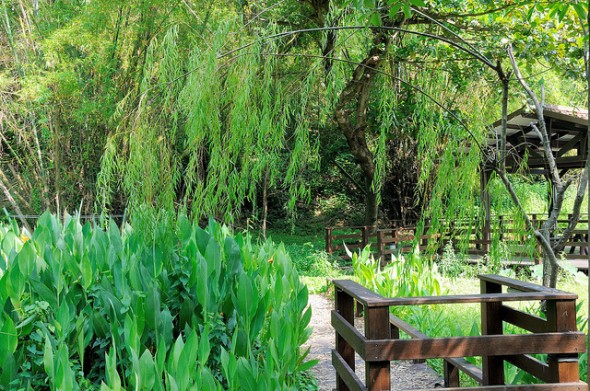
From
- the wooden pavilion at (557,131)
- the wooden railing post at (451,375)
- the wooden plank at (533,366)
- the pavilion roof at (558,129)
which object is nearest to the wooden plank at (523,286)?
the wooden plank at (533,366)

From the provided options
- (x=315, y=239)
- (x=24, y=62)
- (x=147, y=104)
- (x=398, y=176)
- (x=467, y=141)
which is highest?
(x=24, y=62)

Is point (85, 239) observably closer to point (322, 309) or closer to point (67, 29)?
point (322, 309)

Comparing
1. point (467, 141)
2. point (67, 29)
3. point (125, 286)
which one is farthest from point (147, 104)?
point (67, 29)

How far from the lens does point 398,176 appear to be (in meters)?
15.8

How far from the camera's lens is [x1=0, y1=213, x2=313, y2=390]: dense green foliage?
7.78ft

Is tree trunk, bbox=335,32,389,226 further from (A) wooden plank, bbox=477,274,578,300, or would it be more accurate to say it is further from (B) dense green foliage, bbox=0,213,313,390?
(B) dense green foliage, bbox=0,213,313,390

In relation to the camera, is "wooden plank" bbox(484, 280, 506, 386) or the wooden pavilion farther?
the wooden pavilion

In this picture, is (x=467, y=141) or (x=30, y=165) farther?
(x=30, y=165)

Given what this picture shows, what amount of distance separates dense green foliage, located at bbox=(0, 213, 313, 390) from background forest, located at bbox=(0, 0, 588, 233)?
399 millimetres

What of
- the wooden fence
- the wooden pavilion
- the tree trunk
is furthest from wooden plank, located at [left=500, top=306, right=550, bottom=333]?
the wooden pavilion

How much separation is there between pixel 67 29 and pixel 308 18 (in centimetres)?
373

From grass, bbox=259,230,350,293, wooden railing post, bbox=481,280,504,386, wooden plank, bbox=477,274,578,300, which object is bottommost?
grass, bbox=259,230,350,293

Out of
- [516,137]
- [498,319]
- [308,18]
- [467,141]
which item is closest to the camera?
[498,319]

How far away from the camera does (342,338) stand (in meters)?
3.10
